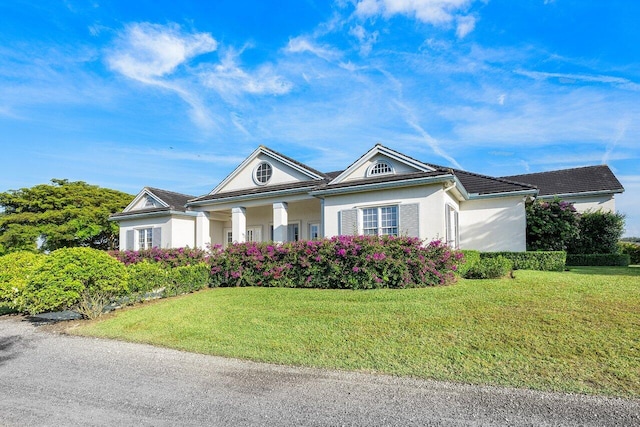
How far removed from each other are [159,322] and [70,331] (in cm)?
203

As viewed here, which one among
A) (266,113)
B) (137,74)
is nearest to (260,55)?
(266,113)

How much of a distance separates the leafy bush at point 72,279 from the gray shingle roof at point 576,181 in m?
22.1

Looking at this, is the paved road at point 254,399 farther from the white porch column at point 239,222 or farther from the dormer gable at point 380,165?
the white porch column at point 239,222

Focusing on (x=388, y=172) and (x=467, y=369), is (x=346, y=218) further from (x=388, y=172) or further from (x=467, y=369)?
(x=467, y=369)

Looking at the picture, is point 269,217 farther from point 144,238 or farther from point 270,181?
point 144,238

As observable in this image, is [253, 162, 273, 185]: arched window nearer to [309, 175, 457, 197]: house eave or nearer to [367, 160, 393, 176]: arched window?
[309, 175, 457, 197]: house eave

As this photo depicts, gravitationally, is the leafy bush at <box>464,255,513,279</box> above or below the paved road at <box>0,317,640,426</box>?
above

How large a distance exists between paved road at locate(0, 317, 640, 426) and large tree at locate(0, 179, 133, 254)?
88.7ft

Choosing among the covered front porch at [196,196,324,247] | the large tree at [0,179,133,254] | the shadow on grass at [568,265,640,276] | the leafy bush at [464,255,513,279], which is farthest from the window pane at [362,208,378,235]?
the large tree at [0,179,133,254]

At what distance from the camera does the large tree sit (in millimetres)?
28094

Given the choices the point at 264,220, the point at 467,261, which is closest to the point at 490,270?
the point at 467,261

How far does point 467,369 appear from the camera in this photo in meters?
4.95

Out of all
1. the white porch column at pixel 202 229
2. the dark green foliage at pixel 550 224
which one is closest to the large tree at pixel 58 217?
the white porch column at pixel 202 229

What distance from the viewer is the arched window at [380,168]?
15.2m
